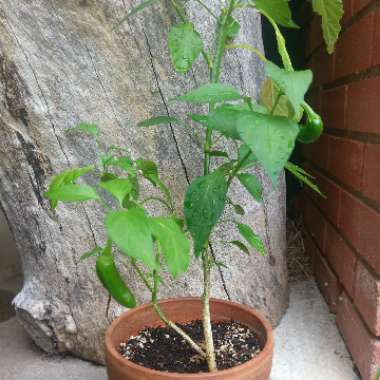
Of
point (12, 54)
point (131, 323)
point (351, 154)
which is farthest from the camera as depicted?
point (351, 154)

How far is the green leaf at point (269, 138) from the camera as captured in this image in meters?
0.54

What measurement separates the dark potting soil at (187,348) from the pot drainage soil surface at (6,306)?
2.61ft

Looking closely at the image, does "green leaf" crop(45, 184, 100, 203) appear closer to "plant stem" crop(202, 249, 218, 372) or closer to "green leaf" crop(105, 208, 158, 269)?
"green leaf" crop(105, 208, 158, 269)

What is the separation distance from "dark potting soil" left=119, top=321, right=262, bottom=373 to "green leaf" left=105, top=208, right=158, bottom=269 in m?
0.43

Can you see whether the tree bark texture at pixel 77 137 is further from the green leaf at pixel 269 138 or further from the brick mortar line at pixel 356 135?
the green leaf at pixel 269 138

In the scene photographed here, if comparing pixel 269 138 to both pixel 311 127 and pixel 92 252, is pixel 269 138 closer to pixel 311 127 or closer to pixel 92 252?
pixel 311 127

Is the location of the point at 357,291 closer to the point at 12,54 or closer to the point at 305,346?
the point at 305,346

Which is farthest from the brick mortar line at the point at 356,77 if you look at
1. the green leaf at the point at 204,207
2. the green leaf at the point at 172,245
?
the green leaf at the point at 172,245

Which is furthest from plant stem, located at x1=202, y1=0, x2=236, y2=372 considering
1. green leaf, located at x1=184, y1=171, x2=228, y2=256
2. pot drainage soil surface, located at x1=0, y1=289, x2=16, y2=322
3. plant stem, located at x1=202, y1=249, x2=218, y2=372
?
pot drainage soil surface, located at x1=0, y1=289, x2=16, y2=322

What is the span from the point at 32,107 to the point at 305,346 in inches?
39.0

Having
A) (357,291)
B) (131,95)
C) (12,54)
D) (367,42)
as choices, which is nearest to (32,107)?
(12,54)

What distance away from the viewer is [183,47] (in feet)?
Result: 2.66

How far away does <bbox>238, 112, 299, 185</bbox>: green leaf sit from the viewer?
0.54 m

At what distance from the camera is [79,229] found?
1243 millimetres
